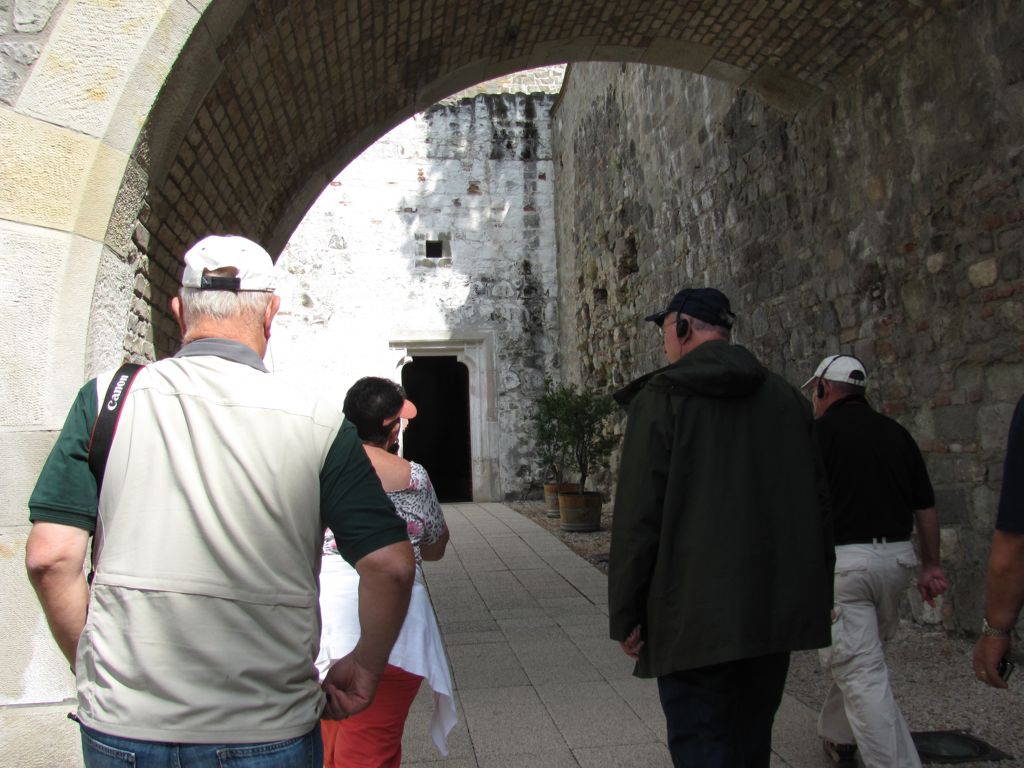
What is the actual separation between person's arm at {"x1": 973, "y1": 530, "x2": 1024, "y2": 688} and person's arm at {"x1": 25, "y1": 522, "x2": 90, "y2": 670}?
5.77 ft

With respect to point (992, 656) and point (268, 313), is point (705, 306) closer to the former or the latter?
point (992, 656)

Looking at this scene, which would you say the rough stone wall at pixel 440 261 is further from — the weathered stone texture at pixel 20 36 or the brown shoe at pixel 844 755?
the brown shoe at pixel 844 755

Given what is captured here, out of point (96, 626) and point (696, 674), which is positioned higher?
point (96, 626)

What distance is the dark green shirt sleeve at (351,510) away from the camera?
4.81 ft

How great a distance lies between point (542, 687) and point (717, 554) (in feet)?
7.33

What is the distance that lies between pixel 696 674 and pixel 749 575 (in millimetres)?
251

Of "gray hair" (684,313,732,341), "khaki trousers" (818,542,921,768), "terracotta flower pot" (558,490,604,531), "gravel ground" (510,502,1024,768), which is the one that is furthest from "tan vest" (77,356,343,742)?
"terracotta flower pot" (558,490,604,531)

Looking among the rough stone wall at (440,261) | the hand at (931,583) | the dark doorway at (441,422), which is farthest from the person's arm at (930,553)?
the dark doorway at (441,422)

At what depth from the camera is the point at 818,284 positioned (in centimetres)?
573

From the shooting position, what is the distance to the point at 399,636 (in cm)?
210

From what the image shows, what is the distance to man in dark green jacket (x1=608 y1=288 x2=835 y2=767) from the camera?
6.59 ft

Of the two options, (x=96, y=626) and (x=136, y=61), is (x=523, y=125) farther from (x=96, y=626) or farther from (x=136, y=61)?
(x=96, y=626)

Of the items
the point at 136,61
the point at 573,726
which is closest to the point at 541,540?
the point at 573,726

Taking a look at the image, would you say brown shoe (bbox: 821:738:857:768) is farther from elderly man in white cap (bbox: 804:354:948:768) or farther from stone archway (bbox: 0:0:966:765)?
stone archway (bbox: 0:0:966:765)
